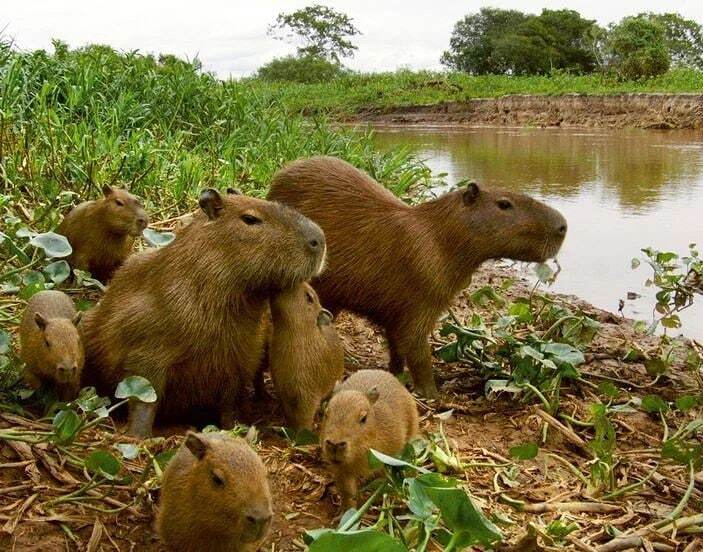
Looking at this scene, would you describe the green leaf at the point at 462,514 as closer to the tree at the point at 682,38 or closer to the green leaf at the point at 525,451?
the green leaf at the point at 525,451

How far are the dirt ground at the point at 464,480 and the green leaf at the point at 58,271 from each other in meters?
0.67

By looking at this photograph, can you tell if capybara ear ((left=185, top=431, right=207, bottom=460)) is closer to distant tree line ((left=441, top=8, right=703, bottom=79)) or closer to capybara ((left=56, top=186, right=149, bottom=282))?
capybara ((left=56, top=186, right=149, bottom=282))

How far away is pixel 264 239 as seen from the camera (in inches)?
98.3

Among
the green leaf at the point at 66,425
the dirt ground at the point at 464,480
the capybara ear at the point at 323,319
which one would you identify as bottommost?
the dirt ground at the point at 464,480

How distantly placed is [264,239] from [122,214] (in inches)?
57.9

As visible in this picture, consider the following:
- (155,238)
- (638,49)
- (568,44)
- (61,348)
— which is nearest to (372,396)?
(61,348)

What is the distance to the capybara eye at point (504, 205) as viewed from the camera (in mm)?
3221

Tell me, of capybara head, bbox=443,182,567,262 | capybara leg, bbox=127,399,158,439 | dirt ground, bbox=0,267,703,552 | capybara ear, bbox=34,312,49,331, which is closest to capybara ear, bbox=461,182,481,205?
capybara head, bbox=443,182,567,262

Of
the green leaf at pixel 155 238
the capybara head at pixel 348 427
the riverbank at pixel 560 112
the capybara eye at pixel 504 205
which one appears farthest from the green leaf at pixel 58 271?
the riverbank at pixel 560 112

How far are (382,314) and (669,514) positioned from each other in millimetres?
1326

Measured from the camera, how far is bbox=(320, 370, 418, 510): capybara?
209 cm

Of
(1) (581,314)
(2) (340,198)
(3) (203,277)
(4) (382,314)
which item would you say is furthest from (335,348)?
(1) (581,314)

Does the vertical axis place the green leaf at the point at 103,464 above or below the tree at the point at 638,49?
below

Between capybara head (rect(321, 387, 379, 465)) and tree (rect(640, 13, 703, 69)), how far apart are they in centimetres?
2428
